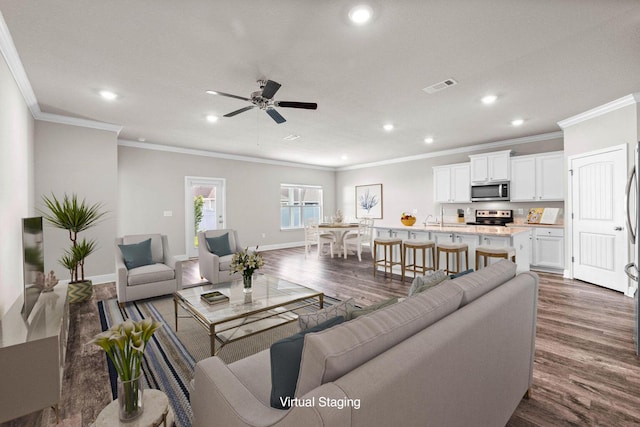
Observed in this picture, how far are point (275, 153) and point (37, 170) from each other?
4.40 metres

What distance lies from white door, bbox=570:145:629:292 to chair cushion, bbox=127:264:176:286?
6189 mm

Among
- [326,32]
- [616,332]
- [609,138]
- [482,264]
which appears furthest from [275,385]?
[609,138]

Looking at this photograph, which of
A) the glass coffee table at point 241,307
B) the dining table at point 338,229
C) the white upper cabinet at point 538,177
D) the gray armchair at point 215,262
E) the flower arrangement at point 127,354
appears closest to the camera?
the flower arrangement at point 127,354

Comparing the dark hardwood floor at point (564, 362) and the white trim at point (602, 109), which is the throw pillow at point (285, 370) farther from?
the white trim at point (602, 109)

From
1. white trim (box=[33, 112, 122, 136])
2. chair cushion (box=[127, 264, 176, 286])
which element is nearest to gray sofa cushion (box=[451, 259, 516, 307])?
chair cushion (box=[127, 264, 176, 286])

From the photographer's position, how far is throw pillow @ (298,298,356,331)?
124 centimetres

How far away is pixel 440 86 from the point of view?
3283mm

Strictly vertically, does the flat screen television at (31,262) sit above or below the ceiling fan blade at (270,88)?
below

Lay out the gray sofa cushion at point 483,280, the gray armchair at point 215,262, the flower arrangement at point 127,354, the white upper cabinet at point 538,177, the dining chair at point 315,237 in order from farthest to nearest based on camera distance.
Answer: the dining chair at point 315,237 → the white upper cabinet at point 538,177 → the gray armchair at point 215,262 → the gray sofa cushion at point 483,280 → the flower arrangement at point 127,354

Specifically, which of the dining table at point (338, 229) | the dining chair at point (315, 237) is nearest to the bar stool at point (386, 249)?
the dining table at point (338, 229)

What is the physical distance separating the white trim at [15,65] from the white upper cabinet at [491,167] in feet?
23.5

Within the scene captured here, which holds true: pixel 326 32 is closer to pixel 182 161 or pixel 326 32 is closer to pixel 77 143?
pixel 77 143

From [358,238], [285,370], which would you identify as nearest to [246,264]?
[285,370]

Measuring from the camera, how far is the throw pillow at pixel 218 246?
463 cm
